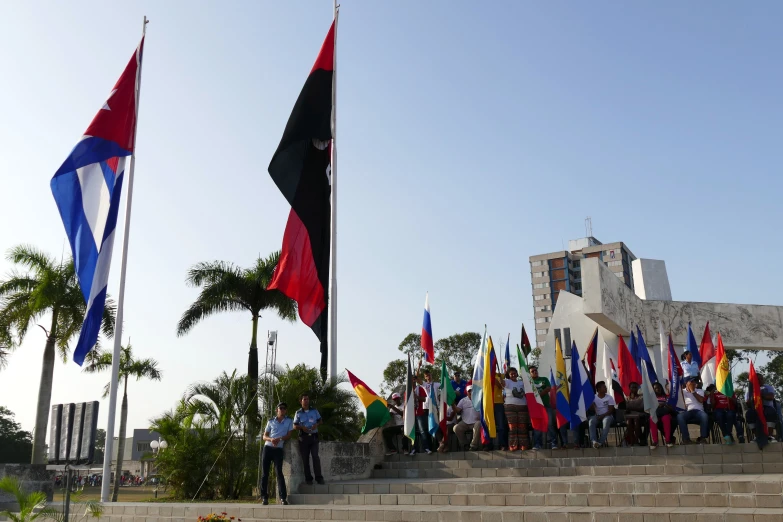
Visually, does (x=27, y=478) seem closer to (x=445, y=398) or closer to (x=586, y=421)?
(x=445, y=398)

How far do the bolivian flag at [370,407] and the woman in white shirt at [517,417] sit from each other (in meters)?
2.60

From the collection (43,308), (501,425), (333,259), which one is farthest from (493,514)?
(43,308)

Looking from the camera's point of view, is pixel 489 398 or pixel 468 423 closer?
pixel 489 398

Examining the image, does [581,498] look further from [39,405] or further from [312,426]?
[39,405]

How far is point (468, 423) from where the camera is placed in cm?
1387

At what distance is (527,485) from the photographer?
1056 centimetres

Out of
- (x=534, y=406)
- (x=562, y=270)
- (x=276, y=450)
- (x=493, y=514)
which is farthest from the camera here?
(x=562, y=270)

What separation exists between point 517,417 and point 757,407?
407 cm

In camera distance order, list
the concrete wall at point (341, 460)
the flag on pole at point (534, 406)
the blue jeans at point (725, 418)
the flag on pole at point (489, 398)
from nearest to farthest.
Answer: the concrete wall at point (341, 460) < the blue jeans at point (725, 418) < the flag on pole at point (534, 406) < the flag on pole at point (489, 398)

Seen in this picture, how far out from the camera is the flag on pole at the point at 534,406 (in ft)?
42.2

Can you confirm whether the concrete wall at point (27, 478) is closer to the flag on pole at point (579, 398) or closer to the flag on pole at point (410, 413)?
the flag on pole at point (410, 413)

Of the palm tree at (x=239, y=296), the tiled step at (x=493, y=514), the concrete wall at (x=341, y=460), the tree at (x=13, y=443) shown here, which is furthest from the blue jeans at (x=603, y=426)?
the tree at (x=13, y=443)

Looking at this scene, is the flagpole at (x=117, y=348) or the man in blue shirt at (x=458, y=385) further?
the man in blue shirt at (x=458, y=385)

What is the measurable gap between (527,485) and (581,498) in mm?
1123
